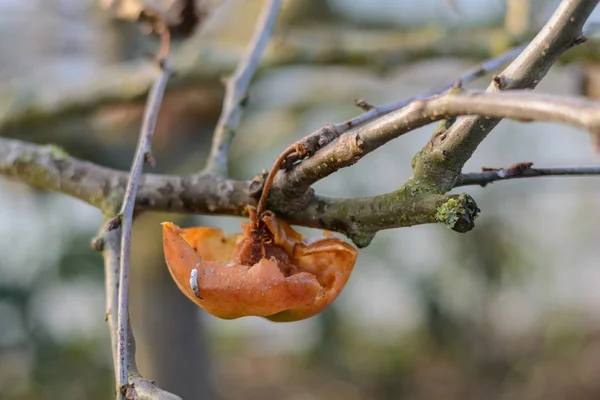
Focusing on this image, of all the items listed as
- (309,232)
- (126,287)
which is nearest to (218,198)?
(126,287)

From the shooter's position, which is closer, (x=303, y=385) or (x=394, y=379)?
(x=394, y=379)

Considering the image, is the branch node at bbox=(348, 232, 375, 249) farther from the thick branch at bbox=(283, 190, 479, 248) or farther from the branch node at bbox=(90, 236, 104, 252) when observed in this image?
the branch node at bbox=(90, 236, 104, 252)

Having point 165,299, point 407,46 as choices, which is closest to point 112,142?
point 165,299

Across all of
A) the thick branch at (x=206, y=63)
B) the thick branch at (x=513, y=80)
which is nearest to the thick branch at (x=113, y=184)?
the thick branch at (x=513, y=80)

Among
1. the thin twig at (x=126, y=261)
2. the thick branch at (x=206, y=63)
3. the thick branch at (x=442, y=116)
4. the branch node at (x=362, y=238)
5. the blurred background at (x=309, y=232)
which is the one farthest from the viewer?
the blurred background at (x=309, y=232)

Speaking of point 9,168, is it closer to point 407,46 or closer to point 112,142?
point 407,46

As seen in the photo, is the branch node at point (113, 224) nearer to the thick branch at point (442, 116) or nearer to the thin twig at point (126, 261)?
the thin twig at point (126, 261)
